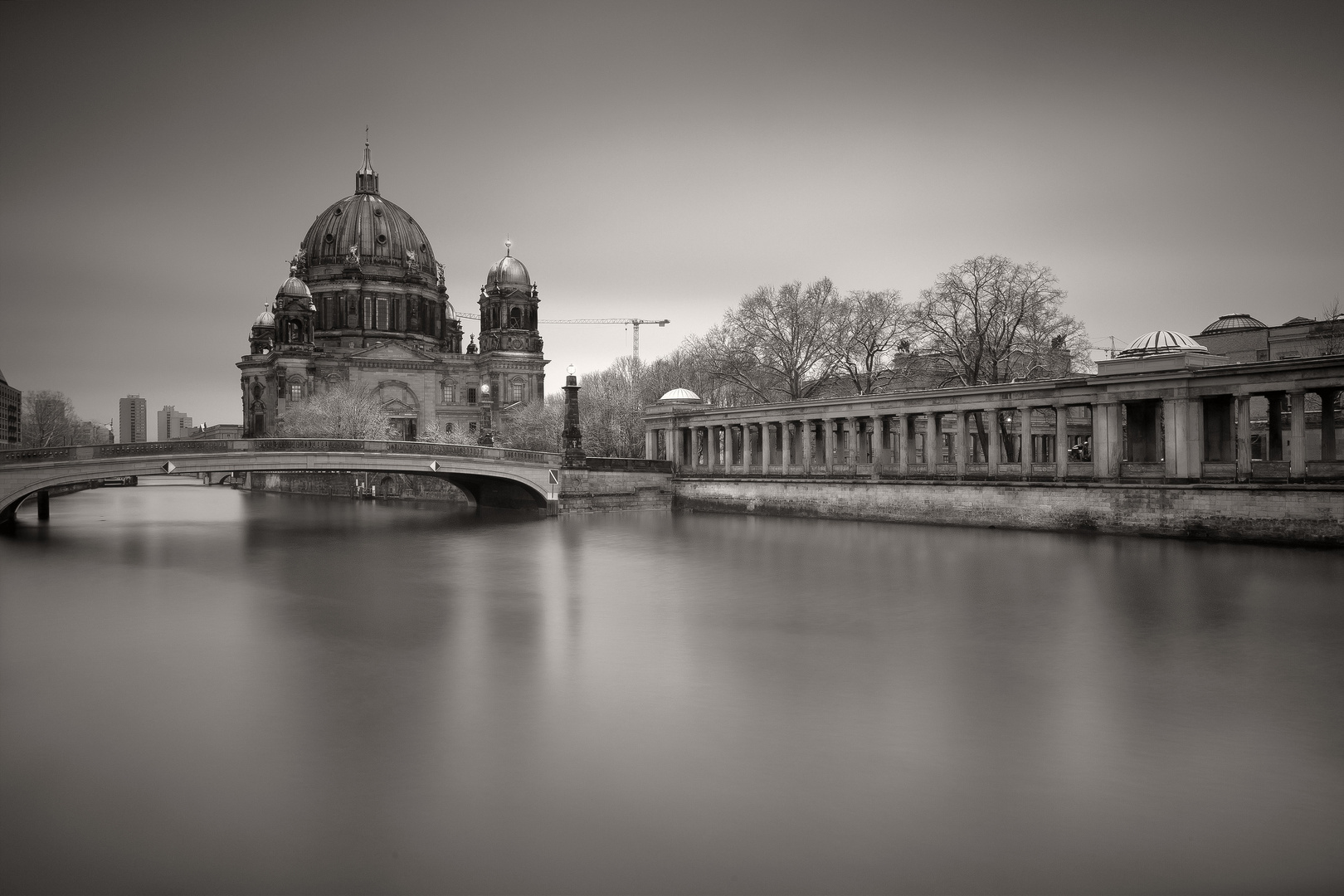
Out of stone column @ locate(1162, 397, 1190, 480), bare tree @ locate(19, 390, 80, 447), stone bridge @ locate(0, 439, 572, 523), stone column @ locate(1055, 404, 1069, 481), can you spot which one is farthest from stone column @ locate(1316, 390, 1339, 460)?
bare tree @ locate(19, 390, 80, 447)

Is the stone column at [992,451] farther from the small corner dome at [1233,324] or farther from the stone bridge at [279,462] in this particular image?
the small corner dome at [1233,324]

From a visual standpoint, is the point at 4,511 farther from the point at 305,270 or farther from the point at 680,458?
the point at 305,270

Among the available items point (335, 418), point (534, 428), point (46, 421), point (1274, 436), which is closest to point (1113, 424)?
point (1274, 436)

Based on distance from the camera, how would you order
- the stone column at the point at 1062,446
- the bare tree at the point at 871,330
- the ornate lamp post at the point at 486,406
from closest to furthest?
the stone column at the point at 1062,446 → the bare tree at the point at 871,330 → the ornate lamp post at the point at 486,406

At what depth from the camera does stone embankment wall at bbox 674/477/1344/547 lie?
26.6 m

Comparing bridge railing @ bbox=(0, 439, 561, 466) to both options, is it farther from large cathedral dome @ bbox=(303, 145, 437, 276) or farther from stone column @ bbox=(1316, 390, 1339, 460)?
large cathedral dome @ bbox=(303, 145, 437, 276)

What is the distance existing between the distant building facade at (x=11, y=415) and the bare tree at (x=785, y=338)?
215 feet

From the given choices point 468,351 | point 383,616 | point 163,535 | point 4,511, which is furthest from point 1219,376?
point 468,351

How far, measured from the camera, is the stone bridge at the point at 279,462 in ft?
111

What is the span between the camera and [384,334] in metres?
90.2

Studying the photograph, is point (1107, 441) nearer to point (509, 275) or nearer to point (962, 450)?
point (962, 450)

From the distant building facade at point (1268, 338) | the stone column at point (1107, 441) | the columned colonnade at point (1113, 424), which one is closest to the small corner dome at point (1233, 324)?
the distant building facade at point (1268, 338)

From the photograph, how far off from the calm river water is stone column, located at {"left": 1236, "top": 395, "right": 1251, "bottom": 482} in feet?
21.0

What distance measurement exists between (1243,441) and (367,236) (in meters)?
81.1
